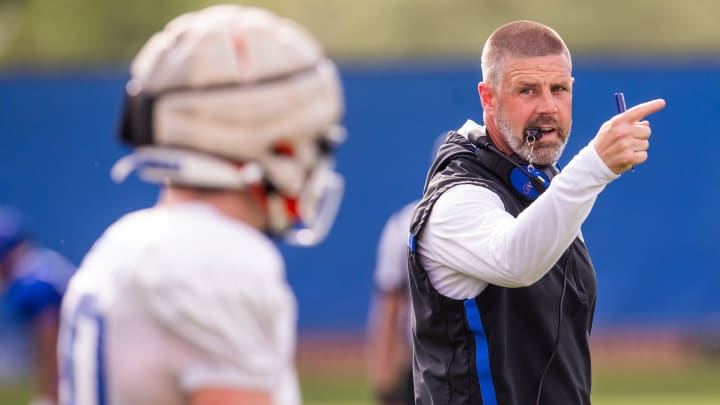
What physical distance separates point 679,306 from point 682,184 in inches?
49.8

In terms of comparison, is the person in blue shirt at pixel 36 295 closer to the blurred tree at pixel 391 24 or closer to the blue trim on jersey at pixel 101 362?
the blue trim on jersey at pixel 101 362

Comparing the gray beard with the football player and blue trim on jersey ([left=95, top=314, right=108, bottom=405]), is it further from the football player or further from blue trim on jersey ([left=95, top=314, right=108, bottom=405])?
blue trim on jersey ([left=95, top=314, right=108, bottom=405])

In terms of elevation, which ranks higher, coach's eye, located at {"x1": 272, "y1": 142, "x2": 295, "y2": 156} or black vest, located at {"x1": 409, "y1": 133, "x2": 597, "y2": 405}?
coach's eye, located at {"x1": 272, "y1": 142, "x2": 295, "y2": 156}

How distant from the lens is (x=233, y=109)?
2.18 metres

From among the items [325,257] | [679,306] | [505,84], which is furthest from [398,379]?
[679,306]

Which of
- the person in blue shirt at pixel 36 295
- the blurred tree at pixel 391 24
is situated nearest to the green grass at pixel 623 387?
the person in blue shirt at pixel 36 295

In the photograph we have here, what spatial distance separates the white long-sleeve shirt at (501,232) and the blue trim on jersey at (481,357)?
0.19 feet

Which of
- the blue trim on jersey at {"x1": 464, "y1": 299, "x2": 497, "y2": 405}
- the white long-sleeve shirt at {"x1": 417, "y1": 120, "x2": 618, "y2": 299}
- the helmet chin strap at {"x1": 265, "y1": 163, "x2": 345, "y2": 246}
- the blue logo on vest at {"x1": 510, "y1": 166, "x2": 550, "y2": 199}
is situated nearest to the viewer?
the helmet chin strap at {"x1": 265, "y1": 163, "x2": 345, "y2": 246}

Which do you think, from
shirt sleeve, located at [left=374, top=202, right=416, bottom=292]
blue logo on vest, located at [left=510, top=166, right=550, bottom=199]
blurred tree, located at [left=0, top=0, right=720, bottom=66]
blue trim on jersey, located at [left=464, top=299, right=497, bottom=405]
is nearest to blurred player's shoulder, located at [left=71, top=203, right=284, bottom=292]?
blue trim on jersey, located at [left=464, top=299, right=497, bottom=405]

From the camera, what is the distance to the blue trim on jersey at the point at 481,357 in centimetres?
373

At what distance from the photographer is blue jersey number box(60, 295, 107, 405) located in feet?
7.04

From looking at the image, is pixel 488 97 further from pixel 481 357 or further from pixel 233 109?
pixel 233 109

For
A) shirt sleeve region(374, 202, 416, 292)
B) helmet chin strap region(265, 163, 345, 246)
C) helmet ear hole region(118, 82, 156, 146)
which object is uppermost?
shirt sleeve region(374, 202, 416, 292)

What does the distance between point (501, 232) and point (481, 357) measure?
0.41 meters
